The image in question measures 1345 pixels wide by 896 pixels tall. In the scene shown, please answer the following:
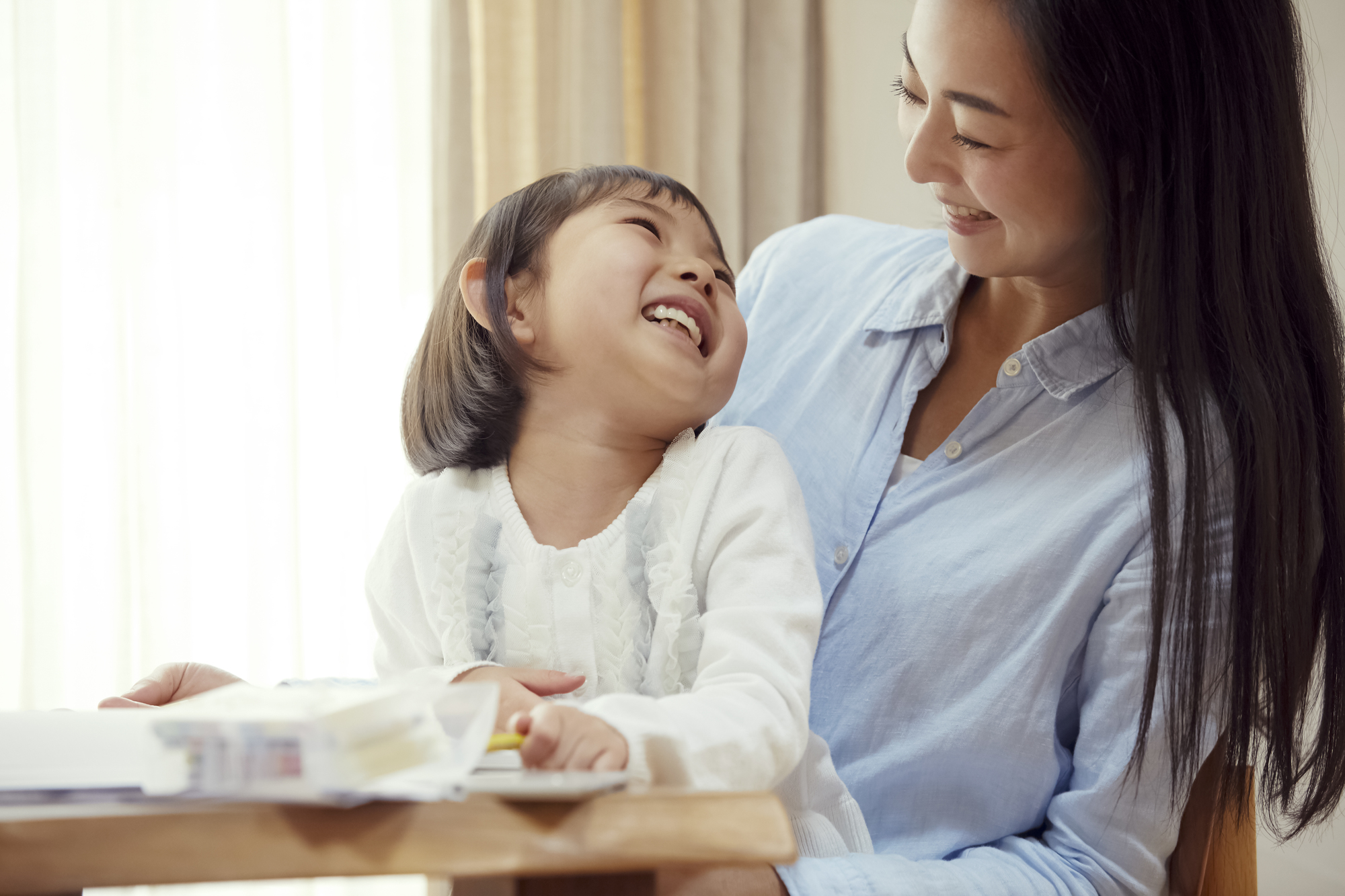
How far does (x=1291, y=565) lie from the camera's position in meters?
0.91

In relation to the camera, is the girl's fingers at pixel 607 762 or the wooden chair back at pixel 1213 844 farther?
the wooden chair back at pixel 1213 844

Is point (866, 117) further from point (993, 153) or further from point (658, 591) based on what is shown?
point (658, 591)

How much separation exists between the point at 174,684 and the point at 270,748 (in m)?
0.54

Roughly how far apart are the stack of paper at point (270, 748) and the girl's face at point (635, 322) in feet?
Answer: 1.61

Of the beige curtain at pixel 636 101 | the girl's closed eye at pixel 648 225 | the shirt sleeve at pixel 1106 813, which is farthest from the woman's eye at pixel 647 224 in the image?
the beige curtain at pixel 636 101

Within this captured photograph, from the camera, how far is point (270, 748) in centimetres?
48

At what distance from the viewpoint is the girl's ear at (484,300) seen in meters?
1.07

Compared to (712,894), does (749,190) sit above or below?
above

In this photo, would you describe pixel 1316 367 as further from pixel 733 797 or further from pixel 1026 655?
pixel 733 797

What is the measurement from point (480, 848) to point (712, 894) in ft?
1.14

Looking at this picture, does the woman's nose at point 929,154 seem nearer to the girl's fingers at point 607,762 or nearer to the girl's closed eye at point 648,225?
the girl's closed eye at point 648,225

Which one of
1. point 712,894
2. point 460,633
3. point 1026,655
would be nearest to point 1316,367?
point 1026,655

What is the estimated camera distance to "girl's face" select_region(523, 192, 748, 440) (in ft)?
3.26

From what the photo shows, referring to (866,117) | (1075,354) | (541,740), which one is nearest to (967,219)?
(1075,354)
